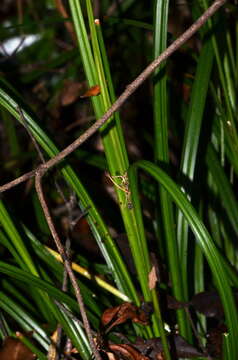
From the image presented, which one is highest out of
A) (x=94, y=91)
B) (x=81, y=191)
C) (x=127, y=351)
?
(x=94, y=91)

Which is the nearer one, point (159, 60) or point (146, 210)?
point (159, 60)

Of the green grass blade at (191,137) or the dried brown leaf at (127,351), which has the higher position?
the green grass blade at (191,137)

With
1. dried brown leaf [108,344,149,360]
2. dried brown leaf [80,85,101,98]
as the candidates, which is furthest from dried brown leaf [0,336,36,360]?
dried brown leaf [80,85,101,98]

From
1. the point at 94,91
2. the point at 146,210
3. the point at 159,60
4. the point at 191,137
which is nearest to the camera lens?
the point at 159,60

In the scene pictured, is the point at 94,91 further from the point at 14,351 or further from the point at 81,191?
the point at 14,351

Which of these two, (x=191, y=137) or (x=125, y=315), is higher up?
(x=191, y=137)

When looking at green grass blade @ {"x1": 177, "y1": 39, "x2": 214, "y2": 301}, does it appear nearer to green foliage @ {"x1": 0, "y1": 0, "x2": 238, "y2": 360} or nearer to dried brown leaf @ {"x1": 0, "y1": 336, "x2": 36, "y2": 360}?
green foliage @ {"x1": 0, "y1": 0, "x2": 238, "y2": 360}

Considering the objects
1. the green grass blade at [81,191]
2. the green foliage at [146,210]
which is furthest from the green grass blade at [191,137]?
the green grass blade at [81,191]

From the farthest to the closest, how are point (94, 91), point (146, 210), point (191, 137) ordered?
1. point (146, 210)
2. point (191, 137)
3. point (94, 91)

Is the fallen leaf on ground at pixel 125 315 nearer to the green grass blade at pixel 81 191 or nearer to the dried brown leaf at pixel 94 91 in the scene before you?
the green grass blade at pixel 81 191

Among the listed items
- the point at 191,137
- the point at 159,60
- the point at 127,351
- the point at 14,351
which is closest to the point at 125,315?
the point at 127,351

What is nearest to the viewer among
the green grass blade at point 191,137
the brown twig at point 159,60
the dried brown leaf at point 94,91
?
the brown twig at point 159,60

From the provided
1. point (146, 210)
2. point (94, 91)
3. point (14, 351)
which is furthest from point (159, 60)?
point (146, 210)
